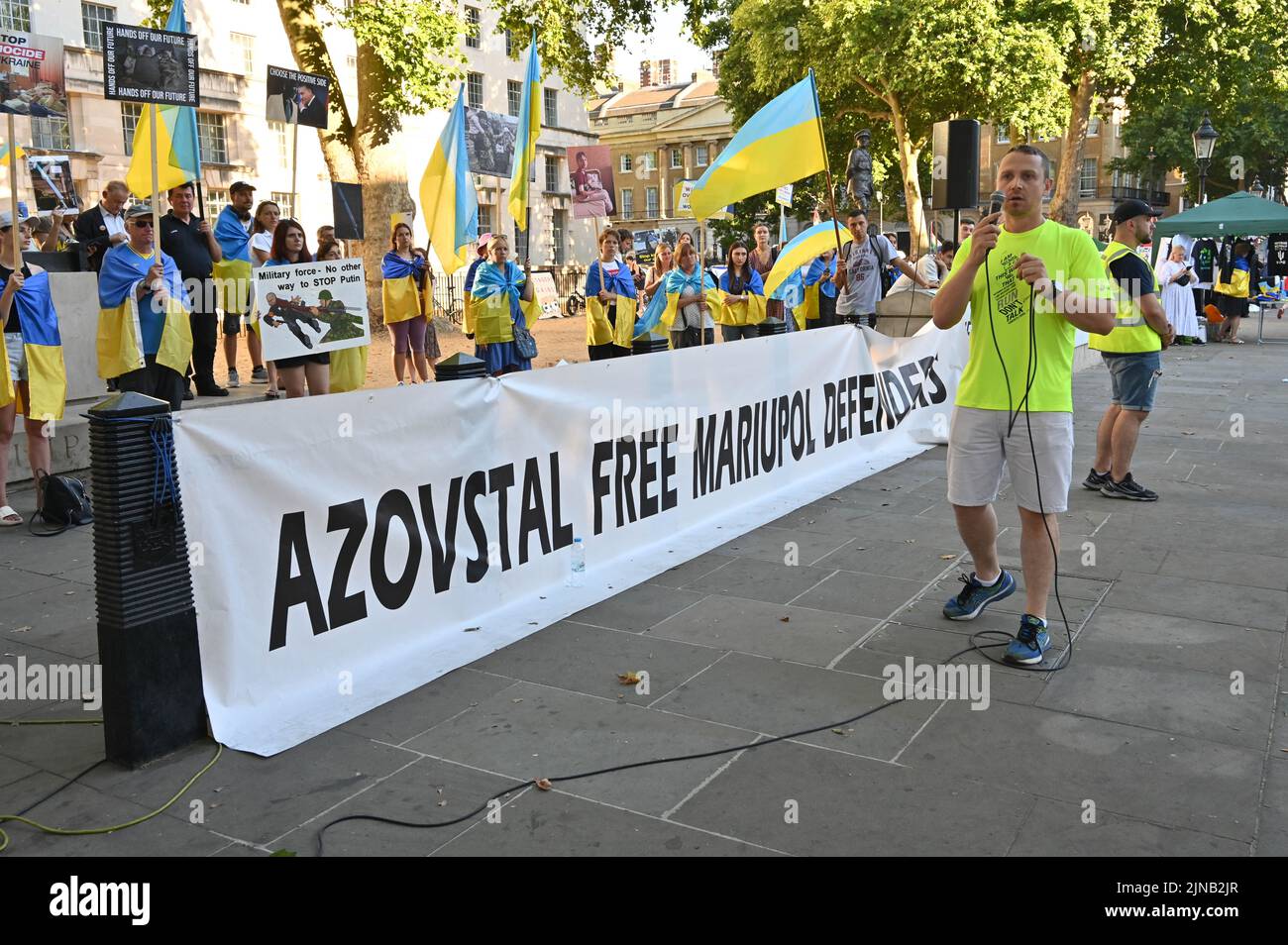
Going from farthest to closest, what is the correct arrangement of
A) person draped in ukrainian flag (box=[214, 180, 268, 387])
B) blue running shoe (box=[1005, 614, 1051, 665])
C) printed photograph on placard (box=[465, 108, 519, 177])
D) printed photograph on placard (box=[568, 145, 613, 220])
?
printed photograph on placard (box=[568, 145, 613, 220]), printed photograph on placard (box=[465, 108, 519, 177]), person draped in ukrainian flag (box=[214, 180, 268, 387]), blue running shoe (box=[1005, 614, 1051, 665])

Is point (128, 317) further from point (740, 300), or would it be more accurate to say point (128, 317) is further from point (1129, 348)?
point (1129, 348)

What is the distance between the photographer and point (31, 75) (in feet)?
24.4

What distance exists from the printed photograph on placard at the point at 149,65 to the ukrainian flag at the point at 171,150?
1638 mm

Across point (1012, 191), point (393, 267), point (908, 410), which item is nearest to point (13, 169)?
point (393, 267)

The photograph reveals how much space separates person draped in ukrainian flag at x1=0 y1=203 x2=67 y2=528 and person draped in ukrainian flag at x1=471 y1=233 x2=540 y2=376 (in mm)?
3833

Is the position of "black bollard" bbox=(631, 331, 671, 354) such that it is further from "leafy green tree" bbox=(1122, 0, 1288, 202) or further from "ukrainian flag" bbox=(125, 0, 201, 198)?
"leafy green tree" bbox=(1122, 0, 1288, 202)

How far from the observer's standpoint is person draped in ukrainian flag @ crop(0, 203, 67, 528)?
7324 millimetres

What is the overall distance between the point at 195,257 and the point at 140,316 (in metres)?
3.05

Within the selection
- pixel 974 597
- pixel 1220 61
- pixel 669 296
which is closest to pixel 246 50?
pixel 669 296

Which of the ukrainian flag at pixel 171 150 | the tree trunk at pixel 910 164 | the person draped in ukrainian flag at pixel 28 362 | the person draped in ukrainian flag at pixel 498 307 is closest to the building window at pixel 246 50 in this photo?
the tree trunk at pixel 910 164

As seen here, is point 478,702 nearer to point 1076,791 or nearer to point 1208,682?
point 1076,791

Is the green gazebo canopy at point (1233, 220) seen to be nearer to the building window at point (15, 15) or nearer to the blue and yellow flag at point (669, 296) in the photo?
the blue and yellow flag at point (669, 296)

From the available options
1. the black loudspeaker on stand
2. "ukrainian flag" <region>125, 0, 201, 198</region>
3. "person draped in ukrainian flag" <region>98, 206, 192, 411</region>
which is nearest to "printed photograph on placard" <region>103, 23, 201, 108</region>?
"person draped in ukrainian flag" <region>98, 206, 192, 411</region>

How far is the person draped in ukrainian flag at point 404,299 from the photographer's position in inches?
478
